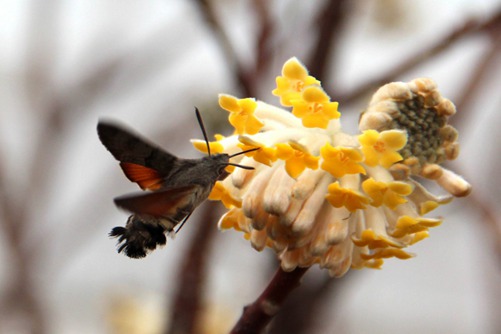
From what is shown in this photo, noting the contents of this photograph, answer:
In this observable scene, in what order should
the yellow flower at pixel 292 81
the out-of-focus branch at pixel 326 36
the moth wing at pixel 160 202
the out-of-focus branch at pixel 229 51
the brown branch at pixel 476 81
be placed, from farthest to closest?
the brown branch at pixel 476 81, the out-of-focus branch at pixel 326 36, the out-of-focus branch at pixel 229 51, the yellow flower at pixel 292 81, the moth wing at pixel 160 202

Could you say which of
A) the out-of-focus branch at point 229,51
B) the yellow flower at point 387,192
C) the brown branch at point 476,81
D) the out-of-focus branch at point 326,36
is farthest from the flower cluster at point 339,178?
the brown branch at point 476,81

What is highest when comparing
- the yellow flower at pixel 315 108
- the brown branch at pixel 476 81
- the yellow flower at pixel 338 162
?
the brown branch at pixel 476 81

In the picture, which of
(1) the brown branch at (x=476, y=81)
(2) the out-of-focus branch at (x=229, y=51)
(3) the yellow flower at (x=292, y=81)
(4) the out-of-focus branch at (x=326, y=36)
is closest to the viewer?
(3) the yellow flower at (x=292, y=81)

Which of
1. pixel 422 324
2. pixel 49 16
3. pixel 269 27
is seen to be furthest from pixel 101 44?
pixel 422 324

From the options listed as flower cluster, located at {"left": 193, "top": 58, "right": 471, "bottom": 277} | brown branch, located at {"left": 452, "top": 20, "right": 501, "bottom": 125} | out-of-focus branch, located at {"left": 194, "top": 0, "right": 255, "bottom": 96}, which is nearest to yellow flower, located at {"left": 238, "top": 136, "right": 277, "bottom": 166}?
flower cluster, located at {"left": 193, "top": 58, "right": 471, "bottom": 277}

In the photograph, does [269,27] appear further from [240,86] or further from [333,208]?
[333,208]

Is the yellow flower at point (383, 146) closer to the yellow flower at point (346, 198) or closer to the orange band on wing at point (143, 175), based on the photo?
the yellow flower at point (346, 198)

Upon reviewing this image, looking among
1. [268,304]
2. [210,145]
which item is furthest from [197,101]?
[268,304]
